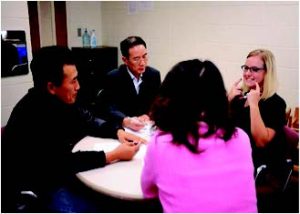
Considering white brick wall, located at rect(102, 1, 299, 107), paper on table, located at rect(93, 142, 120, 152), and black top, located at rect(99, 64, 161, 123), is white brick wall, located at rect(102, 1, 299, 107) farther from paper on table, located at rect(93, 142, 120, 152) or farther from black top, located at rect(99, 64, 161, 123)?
paper on table, located at rect(93, 142, 120, 152)

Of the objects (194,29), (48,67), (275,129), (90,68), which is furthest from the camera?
(90,68)

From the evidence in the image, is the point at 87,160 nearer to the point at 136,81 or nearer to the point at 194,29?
the point at 136,81

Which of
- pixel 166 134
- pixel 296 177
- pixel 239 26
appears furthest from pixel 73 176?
pixel 239 26

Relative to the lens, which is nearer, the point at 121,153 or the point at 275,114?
the point at 121,153

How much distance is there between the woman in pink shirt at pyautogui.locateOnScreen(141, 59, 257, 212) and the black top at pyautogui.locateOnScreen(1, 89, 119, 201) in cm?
45

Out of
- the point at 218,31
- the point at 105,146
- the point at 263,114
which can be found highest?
the point at 218,31

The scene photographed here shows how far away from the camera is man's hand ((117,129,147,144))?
5.98 ft

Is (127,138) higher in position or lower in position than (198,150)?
lower

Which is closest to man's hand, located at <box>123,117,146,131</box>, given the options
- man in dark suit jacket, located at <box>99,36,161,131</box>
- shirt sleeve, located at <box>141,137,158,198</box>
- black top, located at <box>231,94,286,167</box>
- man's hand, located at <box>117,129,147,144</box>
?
man's hand, located at <box>117,129,147,144</box>

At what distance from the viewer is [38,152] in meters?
1.47

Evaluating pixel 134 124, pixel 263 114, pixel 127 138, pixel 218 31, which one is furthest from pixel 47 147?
pixel 218 31

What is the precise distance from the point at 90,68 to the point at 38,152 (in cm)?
292

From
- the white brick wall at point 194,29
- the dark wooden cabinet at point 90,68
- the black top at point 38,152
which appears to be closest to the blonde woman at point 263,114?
the black top at point 38,152

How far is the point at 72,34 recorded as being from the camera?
14.4 feet
